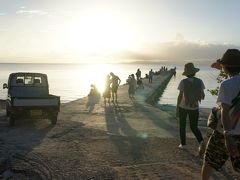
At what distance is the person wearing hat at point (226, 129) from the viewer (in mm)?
4523

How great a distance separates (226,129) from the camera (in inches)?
178

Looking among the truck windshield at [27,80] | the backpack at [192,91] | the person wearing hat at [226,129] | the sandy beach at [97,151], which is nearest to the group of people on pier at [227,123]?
the person wearing hat at [226,129]

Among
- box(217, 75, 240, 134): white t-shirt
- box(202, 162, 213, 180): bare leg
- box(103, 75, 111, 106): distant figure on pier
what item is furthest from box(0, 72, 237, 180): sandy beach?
box(103, 75, 111, 106): distant figure on pier

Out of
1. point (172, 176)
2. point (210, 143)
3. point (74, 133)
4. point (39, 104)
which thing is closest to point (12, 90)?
point (39, 104)

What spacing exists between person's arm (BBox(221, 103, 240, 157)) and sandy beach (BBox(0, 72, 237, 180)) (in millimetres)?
2978

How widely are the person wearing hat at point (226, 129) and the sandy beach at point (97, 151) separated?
2493 millimetres

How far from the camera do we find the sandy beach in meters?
7.61

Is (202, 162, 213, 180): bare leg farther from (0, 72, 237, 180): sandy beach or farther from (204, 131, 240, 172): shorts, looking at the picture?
(0, 72, 237, 180): sandy beach

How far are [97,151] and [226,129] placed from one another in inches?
207

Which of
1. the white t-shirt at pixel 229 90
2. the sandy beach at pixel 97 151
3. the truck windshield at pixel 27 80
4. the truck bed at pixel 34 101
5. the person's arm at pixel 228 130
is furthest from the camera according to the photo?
the truck windshield at pixel 27 80

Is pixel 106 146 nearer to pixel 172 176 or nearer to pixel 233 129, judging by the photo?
pixel 172 176

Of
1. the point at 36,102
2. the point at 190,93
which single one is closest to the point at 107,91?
the point at 36,102

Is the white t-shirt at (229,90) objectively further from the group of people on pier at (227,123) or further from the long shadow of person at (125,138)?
the long shadow of person at (125,138)

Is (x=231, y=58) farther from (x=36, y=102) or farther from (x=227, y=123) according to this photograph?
(x=36, y=102)
